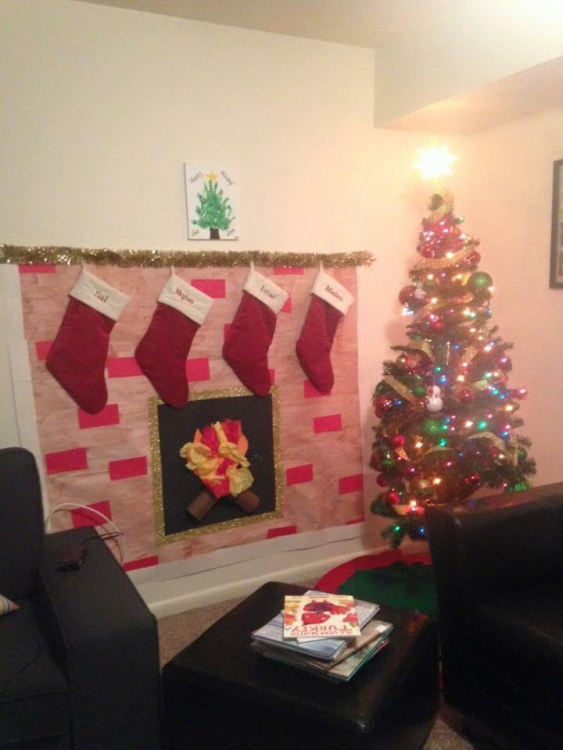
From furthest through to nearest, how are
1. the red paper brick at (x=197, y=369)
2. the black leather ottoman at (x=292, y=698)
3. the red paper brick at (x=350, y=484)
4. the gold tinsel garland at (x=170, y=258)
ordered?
the red paper brick at (x=350, y=484) → the red paper brick at (x=197, y=369) → the gold tinsel garland at (x=170, y=258) → the black leather ottoman at (x=292, y=698)

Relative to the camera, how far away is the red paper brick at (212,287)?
8.07ft

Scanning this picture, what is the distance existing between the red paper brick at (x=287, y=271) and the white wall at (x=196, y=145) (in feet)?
0.31

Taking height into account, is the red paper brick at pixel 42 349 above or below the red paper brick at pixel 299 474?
above

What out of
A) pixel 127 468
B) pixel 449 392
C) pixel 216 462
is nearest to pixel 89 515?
pixel 127 468

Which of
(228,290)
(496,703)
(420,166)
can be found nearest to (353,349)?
(228,290)

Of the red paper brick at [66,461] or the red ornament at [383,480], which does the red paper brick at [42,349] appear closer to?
the red paper brick at [66,461]

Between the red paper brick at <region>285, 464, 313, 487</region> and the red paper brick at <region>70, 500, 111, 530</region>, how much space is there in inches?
31.9

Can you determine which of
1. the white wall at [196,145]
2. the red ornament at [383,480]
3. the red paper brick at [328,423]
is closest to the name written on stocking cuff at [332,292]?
the white wall at [196,145]

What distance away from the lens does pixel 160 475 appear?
97.0 inches

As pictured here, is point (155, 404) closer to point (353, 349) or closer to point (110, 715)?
point (353, 349)

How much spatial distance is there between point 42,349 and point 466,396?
164 centimetres

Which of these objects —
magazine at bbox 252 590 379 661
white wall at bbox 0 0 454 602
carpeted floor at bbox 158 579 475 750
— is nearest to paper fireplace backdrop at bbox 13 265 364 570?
white wall at bbox 0 0 454 602

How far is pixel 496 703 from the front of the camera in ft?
5.46

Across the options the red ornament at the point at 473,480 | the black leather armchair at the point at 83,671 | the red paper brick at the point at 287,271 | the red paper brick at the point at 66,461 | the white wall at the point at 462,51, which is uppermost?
the white wall at the point at 462,51
